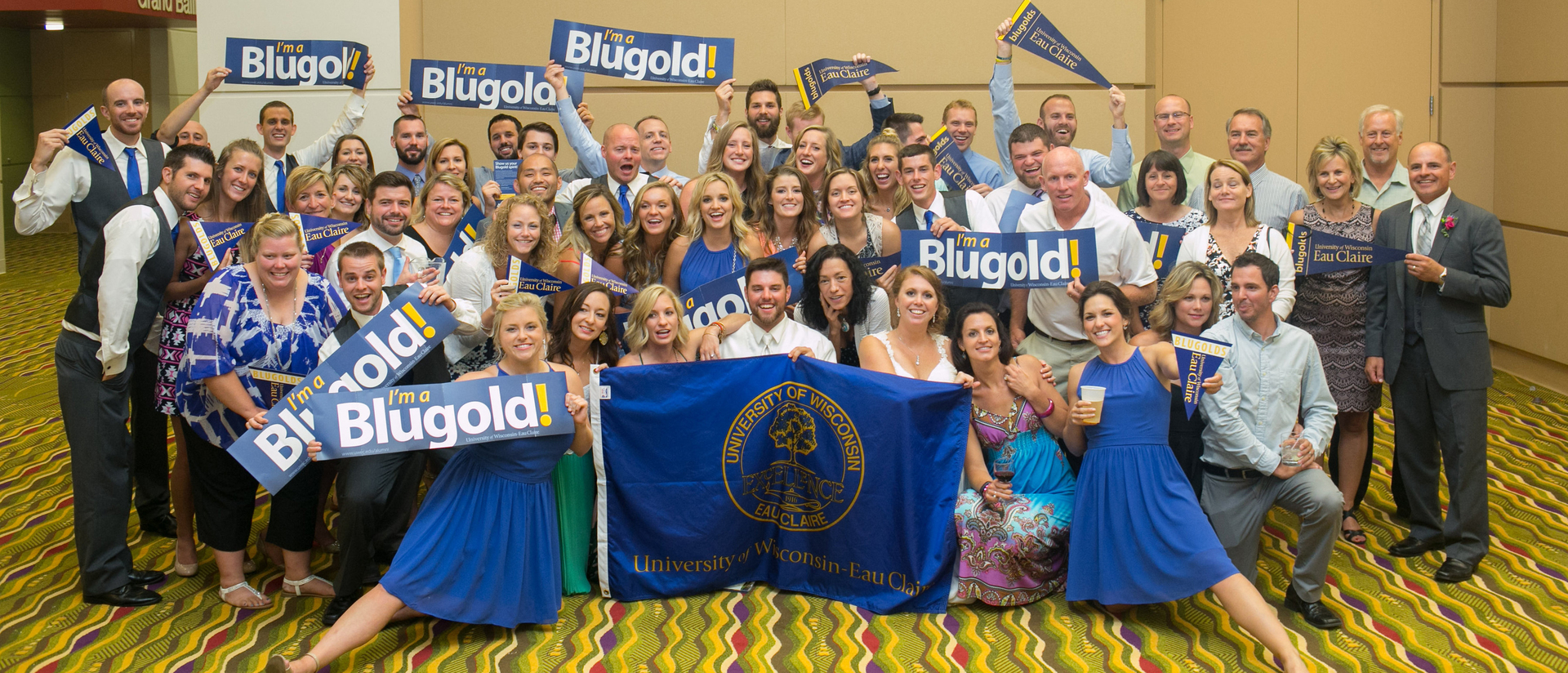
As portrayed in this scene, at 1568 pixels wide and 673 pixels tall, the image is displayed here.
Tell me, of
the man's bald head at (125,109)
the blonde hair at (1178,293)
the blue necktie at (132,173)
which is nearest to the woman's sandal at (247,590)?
the blue necktie at (132,173)

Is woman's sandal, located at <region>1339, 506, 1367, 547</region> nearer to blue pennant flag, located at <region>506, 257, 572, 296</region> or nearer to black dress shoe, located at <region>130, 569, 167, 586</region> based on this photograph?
blue pennant flag, located at <region>506, 257, 572, 296</region>

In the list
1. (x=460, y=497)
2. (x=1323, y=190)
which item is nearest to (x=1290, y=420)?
(x=1323, y=190)

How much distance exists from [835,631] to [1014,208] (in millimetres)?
2350

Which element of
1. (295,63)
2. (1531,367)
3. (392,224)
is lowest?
(1531,367)

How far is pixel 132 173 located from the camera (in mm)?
5668

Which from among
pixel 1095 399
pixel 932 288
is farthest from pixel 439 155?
pixel 1095 399

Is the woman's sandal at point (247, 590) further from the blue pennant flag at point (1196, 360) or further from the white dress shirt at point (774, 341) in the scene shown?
the blue pennant flag at point (1196, 360)

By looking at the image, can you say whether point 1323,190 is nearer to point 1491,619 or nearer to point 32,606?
point 1491,619

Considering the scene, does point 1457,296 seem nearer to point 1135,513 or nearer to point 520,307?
point 1135,513

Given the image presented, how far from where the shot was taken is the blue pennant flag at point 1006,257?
4.95 metres

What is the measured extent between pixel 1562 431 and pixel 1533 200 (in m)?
2.26

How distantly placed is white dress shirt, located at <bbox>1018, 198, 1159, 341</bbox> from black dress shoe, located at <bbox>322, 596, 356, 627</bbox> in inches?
121

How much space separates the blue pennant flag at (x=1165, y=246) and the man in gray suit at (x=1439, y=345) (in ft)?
2.81

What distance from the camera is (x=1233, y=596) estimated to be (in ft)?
13.6
